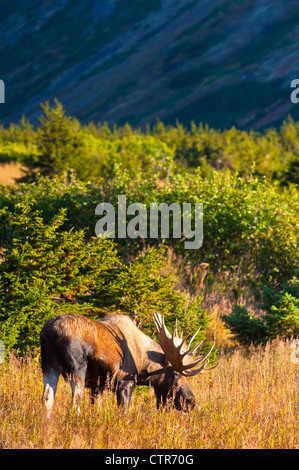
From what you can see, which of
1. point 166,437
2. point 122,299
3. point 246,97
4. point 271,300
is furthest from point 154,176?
point 246,97

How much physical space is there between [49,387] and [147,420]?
1090 mm

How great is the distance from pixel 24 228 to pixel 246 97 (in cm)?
19431

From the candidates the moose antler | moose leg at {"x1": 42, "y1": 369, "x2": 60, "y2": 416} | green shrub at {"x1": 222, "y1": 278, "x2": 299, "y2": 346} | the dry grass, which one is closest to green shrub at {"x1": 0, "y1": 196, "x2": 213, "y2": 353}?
the dry grass

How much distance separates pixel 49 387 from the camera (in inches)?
221

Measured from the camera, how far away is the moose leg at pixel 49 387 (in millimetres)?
5512

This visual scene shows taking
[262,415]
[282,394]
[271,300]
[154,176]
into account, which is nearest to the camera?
[262,415]

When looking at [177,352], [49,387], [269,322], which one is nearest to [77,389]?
[49,387]

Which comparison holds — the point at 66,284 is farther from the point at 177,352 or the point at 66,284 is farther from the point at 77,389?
the point at 77,389

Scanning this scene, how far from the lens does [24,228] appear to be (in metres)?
9.38

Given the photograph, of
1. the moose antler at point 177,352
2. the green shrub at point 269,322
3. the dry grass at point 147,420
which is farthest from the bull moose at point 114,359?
the green shrub at point 269,322

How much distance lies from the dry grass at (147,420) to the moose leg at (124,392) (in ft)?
0.33

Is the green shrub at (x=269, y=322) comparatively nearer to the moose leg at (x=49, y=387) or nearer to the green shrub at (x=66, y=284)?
the green shrub at (x=66, y=284)

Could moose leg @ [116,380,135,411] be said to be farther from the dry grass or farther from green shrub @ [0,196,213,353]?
green shrub @ [0,196,213,353]
